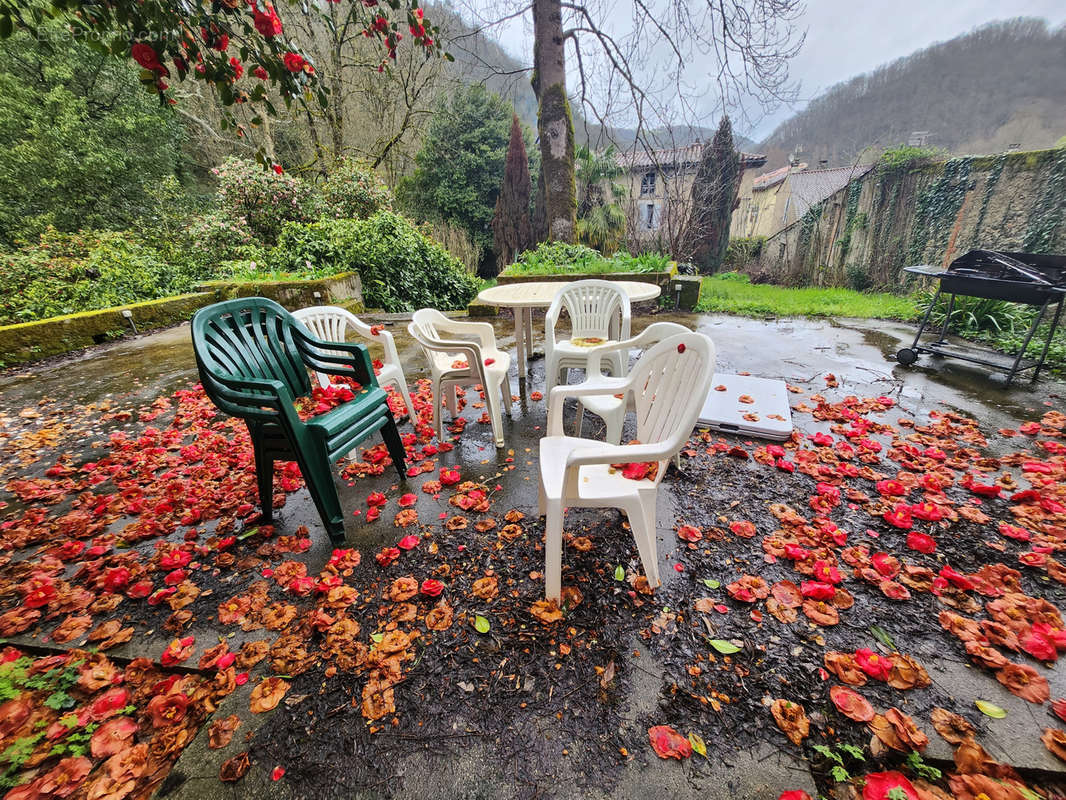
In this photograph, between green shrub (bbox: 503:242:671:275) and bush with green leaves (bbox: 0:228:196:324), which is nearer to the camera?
bush with green leaves (bbox: 0:228:196:324)

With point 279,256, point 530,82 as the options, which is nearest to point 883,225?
point 530,82

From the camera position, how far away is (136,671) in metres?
1.40

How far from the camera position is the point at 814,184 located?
20.1m

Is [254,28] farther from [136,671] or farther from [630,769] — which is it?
[630,769]

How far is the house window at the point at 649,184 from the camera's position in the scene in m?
20.0

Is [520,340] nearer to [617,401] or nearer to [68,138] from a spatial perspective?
[617,401]

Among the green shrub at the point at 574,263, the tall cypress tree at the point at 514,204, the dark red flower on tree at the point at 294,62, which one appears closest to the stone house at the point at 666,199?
the green shrub at the point at 574,263

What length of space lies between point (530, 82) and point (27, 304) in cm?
861

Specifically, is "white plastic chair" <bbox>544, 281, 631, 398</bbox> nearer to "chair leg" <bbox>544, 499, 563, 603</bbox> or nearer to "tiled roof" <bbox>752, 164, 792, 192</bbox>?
"chair leg" <bbox>544, 499, 563, 603</bbox>

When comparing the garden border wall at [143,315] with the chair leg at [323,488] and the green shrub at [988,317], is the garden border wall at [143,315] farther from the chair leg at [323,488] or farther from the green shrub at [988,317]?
the green shrub at [988,317]

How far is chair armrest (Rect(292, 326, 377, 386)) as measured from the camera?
7.44 feet

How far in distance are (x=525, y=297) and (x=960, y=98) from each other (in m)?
27.4

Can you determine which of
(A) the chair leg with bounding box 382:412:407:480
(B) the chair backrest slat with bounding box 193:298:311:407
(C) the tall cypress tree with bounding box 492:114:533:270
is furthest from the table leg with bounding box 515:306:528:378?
(C) the tall cypress tree with bounding box 492:114:533:270

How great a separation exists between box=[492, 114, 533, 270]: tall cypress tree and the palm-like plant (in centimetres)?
192
